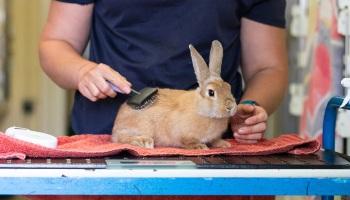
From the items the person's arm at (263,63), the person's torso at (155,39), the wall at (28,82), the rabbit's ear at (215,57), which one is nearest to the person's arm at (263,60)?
the person's arm at (263,63)

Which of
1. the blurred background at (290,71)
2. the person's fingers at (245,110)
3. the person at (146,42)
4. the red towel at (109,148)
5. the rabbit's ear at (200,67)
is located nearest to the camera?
the red towel at (109,148)

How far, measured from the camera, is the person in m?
1.43

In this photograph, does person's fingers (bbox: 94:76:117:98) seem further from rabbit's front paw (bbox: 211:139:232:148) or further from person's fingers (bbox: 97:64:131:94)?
rabbit's front paw (bbox: 211:139:232:148)

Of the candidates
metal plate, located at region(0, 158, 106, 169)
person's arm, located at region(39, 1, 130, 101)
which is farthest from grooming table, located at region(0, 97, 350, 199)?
person's arm, located at region(39, 1, 130, 101)

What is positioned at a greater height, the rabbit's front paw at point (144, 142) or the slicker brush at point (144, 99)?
the slicker brush at point (144, 99)

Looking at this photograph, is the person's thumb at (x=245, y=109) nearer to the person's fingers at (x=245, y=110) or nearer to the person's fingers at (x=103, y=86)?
the person's fingers at (x=245, y=110)

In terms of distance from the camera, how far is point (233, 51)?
60.0 inches

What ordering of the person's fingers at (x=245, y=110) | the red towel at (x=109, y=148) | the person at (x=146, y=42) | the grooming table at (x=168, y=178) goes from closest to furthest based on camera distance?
Result: the grooming table at (x=168, y=178), the red towel at (x=109, y=148), the person's fingers at (x=245, y=110), the person at (x=146, y=42)

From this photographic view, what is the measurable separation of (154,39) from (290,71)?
146 cm

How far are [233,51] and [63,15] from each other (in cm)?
36

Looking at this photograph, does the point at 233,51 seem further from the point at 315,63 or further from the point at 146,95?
the point at 315,63

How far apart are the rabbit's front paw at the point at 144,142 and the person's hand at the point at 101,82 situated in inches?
3.2

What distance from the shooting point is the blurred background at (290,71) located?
194 centimetres

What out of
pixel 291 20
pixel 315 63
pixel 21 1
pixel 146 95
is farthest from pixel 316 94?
pixel 21 1
